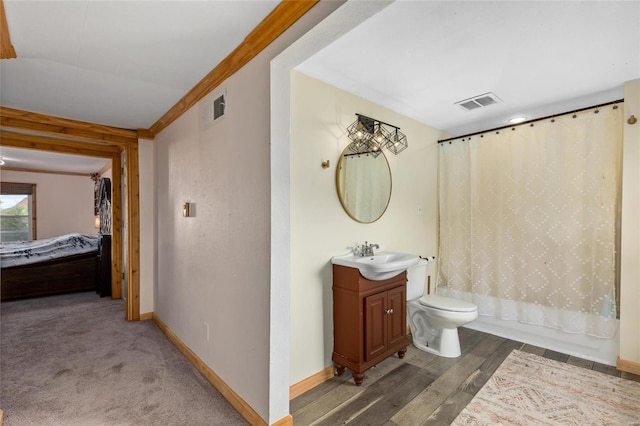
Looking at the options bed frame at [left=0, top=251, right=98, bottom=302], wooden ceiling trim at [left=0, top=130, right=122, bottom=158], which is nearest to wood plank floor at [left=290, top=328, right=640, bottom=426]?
wooden ceiling trim at [left=0, top=130, right=122, bottom=158]

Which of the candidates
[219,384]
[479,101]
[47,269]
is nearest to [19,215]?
[47,269]

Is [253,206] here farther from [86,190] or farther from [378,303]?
[86,190]

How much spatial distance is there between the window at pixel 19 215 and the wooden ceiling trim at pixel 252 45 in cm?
637

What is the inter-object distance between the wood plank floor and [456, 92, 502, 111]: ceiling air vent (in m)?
2.29

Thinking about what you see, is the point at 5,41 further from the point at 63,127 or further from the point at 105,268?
the point at 105,268

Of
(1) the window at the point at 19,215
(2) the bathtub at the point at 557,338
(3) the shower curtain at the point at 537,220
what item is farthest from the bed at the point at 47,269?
(2) the bathtub at the point at 557,338

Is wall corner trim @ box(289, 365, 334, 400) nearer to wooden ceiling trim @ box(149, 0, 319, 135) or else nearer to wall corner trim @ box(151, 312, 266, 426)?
wall corner trim @ box(151, 312, 266, 426)

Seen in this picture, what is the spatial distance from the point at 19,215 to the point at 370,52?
8.53m

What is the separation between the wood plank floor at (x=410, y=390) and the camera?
188 centimetres

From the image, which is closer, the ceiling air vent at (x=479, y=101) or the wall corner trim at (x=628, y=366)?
the wall corner trim at (x=628, y=366)

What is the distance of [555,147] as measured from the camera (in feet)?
9.00

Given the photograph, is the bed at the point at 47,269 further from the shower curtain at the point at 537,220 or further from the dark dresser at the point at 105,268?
the shower curtain at the point at 537,220

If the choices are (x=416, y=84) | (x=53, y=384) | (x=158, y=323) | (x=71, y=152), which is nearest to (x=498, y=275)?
(x=416, y=84)

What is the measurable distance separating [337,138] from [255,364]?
1.71 m
